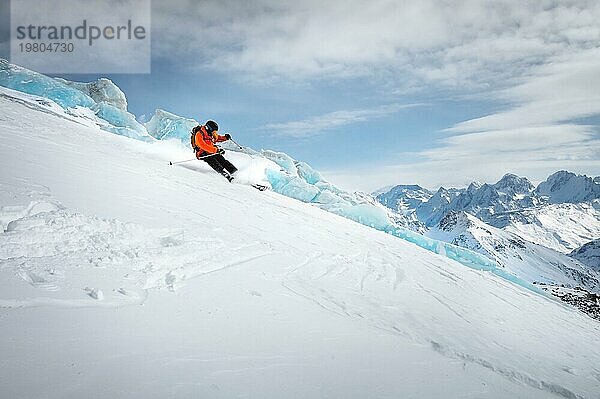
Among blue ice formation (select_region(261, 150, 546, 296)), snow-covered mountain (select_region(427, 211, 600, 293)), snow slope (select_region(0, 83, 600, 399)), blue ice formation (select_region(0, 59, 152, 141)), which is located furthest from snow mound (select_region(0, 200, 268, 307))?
snow-covered mountain (select_region(427, 211, 600, 293))

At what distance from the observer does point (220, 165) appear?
47.6ft

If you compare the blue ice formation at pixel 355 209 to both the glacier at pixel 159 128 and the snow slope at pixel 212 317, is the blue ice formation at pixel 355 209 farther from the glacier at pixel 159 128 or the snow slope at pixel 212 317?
the snow slope at pixel 212 317

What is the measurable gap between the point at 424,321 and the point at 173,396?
3695 mm

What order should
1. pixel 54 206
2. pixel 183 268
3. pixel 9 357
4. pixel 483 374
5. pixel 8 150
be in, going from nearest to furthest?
pixel 9 357
pixel 483 374
pixel 183 268
pixel 54 206
pixel 8 150

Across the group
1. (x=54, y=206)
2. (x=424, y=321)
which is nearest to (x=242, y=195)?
(x=54, y=206)

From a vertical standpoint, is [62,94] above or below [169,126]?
above

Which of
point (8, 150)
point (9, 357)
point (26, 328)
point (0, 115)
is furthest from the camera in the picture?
point (0, 115)

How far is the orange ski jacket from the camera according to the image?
13508mm

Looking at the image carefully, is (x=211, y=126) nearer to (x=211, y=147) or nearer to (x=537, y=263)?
(x=211, y=147)

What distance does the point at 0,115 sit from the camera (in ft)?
36.5

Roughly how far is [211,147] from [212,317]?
37.1 feet

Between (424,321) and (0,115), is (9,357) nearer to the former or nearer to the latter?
(424,321)

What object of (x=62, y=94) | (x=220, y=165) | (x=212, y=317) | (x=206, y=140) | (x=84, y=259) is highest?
(x=62, y=94)

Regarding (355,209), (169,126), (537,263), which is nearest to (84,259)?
(355,209)
